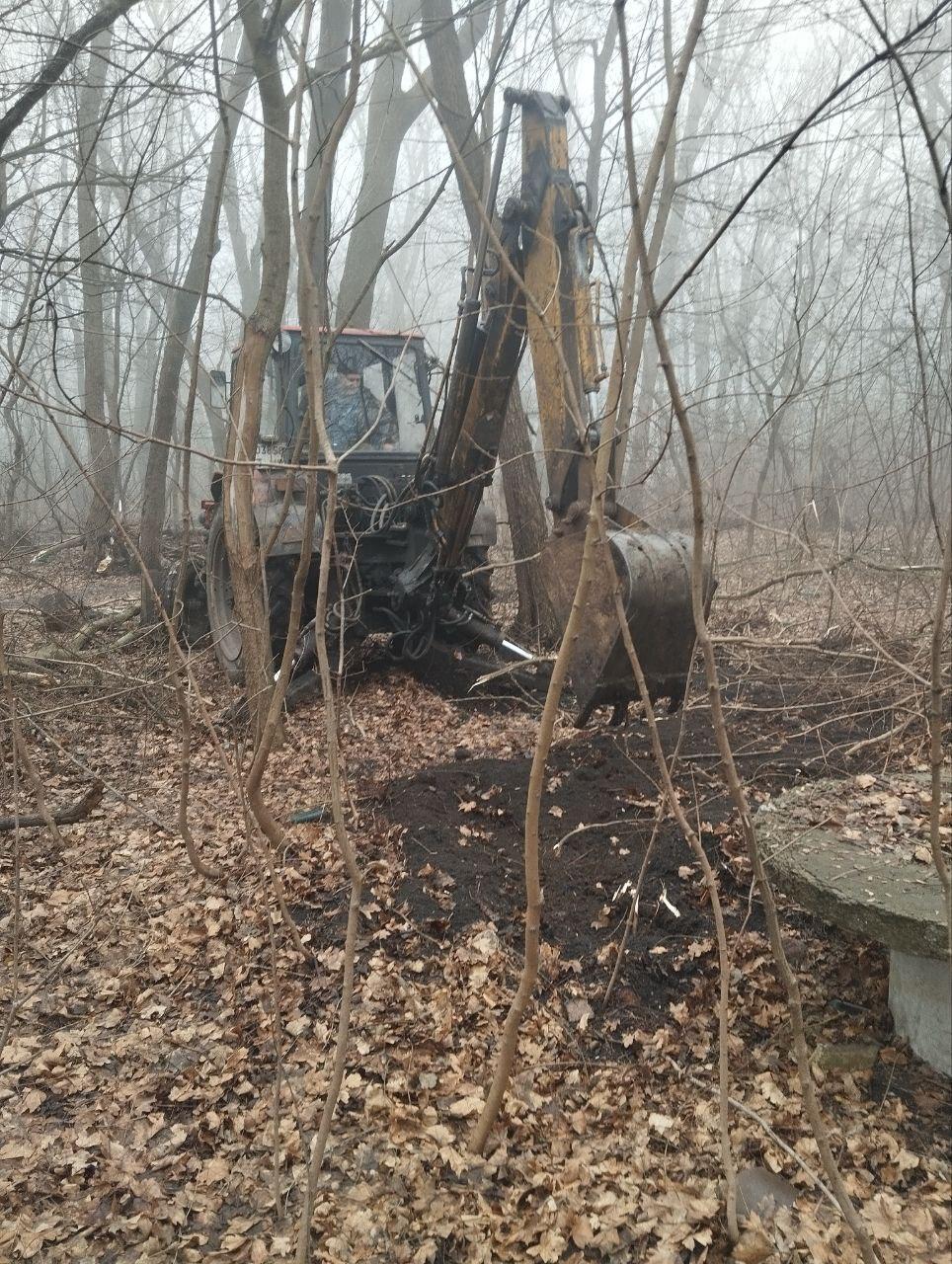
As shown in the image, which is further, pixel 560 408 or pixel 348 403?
pixel 348 403

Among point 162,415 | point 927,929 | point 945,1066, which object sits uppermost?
point 162,415

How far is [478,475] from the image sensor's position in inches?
220

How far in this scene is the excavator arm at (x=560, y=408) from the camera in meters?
4.25

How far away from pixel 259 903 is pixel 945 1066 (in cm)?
291

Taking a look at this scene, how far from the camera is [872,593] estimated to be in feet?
27.4

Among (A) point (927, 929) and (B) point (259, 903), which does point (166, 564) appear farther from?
(A) point (927, 929)

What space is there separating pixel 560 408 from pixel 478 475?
30.3 inches

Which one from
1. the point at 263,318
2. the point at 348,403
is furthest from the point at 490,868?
the point at 348,403

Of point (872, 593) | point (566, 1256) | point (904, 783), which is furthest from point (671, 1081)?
point (872, 593)

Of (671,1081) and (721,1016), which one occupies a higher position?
(721,1016)

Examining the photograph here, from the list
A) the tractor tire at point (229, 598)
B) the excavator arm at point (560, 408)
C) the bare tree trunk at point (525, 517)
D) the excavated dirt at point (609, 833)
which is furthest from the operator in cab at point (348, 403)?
the excavated dirt at point (609, 833)

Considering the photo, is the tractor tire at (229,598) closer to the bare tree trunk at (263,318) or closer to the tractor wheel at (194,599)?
the tractor wheel at (194,599)

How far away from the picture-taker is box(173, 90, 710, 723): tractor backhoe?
426 cm

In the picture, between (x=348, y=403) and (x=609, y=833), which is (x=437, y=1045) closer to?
(x=609, y=833)
